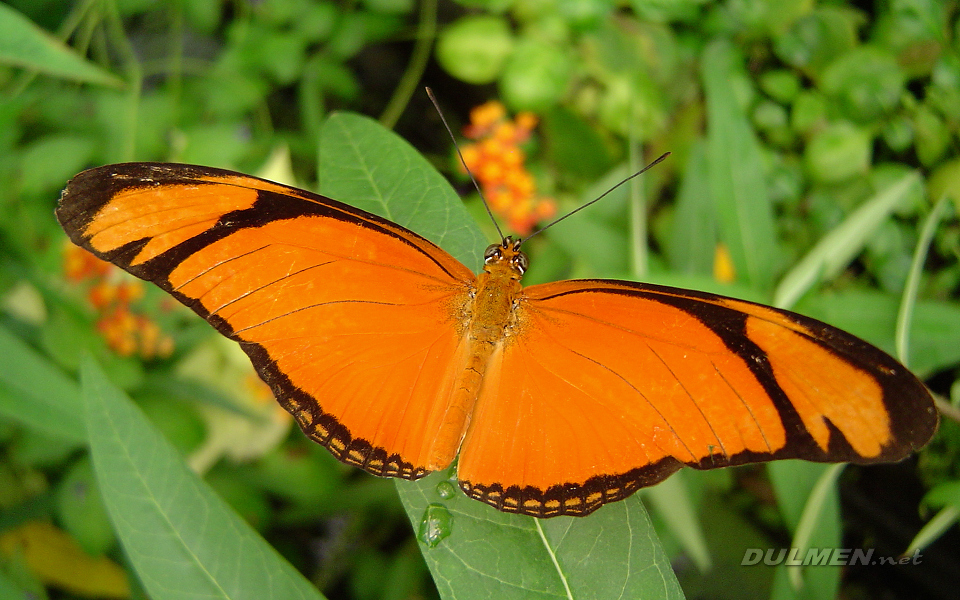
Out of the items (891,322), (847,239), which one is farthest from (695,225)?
(891,322)

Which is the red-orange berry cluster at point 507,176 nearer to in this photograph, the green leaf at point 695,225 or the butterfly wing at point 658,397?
the green leaf at point 695,225

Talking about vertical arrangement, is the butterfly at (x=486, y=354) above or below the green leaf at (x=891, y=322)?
below

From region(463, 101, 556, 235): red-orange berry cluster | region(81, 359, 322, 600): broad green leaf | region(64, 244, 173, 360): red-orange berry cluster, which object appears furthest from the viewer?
region(463, 101, 556, 235): red-orange berry cluster

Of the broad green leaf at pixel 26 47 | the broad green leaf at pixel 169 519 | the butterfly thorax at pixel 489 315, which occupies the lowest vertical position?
the broad green leaf at pixel 169 519

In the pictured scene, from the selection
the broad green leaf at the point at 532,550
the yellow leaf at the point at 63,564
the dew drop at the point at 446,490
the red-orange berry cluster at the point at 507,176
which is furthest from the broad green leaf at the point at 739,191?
the yellow leaf at the point at 63,564

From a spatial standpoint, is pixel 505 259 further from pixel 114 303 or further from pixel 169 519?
pixel 114 303

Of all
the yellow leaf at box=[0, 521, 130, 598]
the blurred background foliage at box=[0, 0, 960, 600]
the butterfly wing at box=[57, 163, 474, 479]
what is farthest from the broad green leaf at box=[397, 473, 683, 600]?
the yellow leaf at box=[0, 521, 130, 598]

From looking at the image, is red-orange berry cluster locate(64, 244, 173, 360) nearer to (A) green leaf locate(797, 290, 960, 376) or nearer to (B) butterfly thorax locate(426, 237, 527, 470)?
(B) butterfly thorax locate(426, 237, 527, 470)
